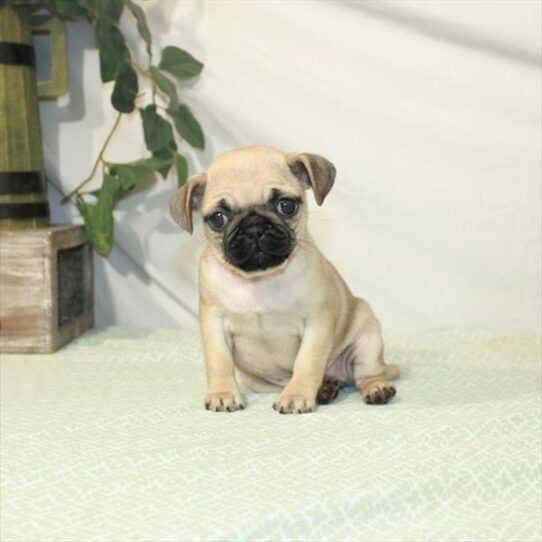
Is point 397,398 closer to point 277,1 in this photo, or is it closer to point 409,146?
point 409,146

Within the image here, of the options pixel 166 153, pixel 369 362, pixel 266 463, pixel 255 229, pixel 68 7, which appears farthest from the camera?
pixel 166 153

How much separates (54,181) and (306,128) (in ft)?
3.19

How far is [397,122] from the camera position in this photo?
10.5 ft

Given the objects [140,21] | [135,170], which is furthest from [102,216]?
[140,21]

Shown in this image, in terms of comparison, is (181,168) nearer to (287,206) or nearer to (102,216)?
(102,216)

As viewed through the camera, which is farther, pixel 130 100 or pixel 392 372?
pixel 130 100

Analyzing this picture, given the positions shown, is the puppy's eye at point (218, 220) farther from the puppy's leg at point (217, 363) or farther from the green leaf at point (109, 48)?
the green leaf at point (109, 48)

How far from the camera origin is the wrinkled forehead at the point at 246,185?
7.10ft

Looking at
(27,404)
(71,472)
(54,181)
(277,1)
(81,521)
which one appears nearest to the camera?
(81,521)

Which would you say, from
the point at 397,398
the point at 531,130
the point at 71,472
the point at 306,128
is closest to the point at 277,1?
the point at 306,128

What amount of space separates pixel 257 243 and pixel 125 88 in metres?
1.17

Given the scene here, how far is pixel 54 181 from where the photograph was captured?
3.48m

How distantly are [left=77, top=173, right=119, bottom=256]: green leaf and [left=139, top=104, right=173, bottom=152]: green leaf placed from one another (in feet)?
0.59

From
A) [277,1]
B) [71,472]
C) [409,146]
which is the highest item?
[277,1]
